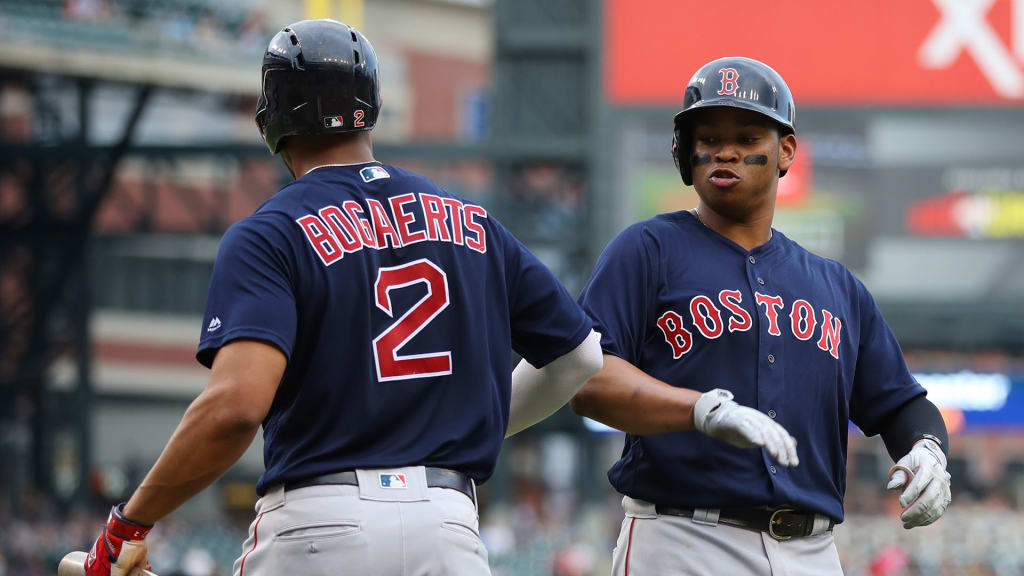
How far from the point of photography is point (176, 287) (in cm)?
3544

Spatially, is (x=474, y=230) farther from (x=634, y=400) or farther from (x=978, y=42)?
(x=978, y=42)

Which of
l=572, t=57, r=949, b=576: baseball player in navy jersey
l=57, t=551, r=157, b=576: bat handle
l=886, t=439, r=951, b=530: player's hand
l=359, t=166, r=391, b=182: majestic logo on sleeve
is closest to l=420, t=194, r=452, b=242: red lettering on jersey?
l=359, t=166, r=391, b=182: majestic logo on sleeve

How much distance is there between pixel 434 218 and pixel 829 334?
4.00 feet

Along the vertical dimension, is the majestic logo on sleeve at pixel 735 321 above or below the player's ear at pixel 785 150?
below

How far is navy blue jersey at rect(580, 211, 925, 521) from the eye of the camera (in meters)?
3.82

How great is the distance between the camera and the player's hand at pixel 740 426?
130 inches

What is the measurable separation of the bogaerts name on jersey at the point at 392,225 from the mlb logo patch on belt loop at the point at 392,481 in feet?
1.60

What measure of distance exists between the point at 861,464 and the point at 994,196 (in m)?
6.68

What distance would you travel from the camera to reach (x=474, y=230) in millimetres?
3473

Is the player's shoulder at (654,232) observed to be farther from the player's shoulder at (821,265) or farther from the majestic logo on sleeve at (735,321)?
the player's shoulder at (821,265)

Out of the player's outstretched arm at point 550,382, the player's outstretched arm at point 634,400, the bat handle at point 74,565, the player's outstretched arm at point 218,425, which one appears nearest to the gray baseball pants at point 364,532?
the player's outstretched arm at point 218,425

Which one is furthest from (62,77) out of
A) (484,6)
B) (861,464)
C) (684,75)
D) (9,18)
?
(484,6)

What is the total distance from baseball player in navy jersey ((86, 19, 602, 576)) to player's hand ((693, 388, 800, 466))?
0.48m

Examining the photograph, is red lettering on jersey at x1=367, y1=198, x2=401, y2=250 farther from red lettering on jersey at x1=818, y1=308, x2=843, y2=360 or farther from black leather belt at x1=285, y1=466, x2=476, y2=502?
red lettering on jersey at x1=818, y1=308, x2=843, y2=360
